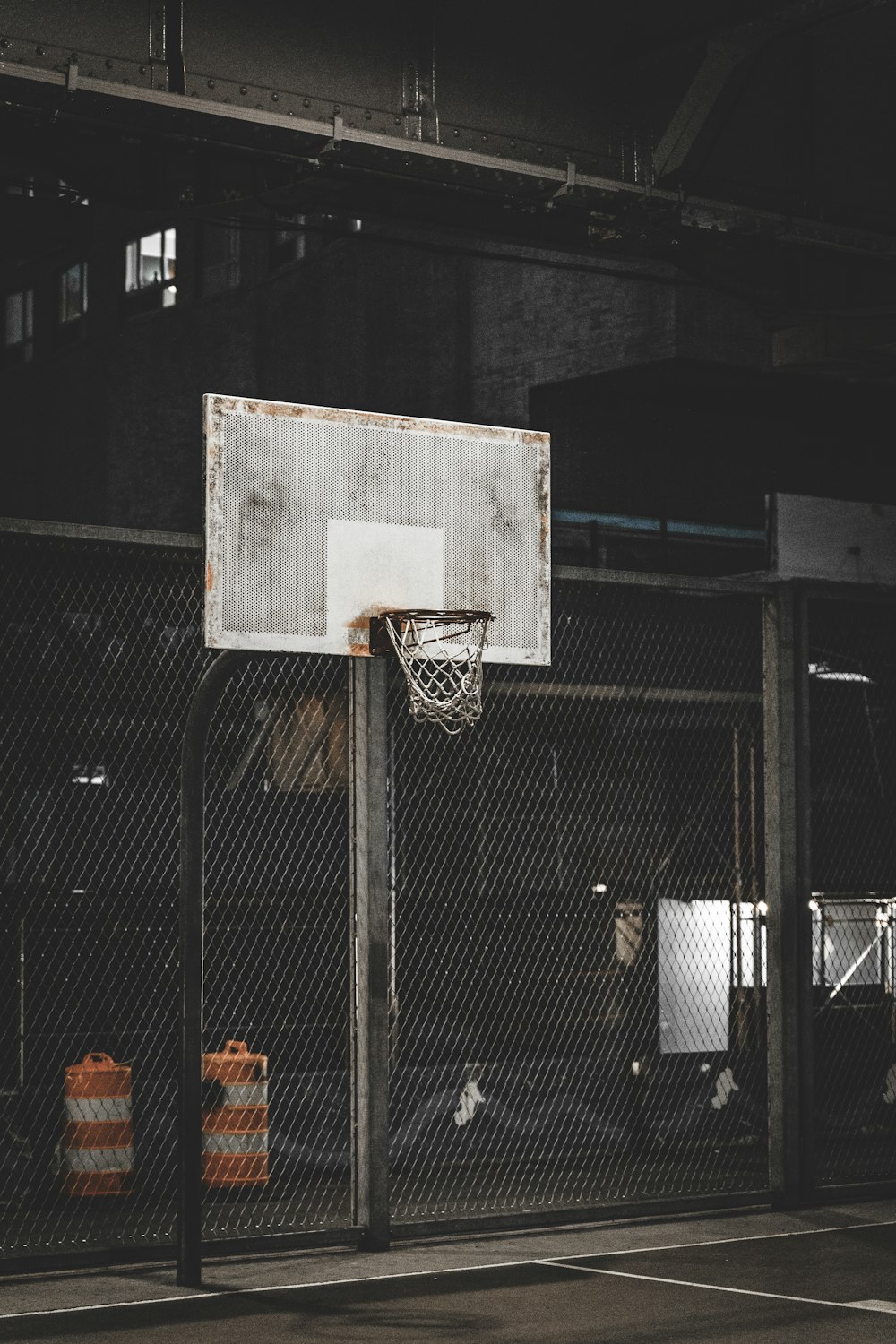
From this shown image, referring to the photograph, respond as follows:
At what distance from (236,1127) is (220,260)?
18664 mm

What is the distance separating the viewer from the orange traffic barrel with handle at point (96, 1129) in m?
9.85

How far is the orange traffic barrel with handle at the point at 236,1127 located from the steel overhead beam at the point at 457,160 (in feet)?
15.6

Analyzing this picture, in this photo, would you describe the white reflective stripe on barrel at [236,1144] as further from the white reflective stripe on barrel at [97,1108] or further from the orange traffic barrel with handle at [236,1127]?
the white reflective stripe on barrel at [97,1108]

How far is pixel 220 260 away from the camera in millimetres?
26688

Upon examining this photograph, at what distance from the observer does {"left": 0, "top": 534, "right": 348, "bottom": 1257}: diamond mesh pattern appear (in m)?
9.86

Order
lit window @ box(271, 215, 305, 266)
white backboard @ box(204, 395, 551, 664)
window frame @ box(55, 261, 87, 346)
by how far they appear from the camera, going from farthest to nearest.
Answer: window frame @ box(55, 261, 87, 346) → lit window @ box(271, 215, 305, 266) → white backboard @ box(204, 395, 551, 664)

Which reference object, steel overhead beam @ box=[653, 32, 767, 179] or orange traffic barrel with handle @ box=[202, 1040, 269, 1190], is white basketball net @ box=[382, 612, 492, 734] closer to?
orange traffic barrel with handle @ box=[202, 1040, 269, 1190]

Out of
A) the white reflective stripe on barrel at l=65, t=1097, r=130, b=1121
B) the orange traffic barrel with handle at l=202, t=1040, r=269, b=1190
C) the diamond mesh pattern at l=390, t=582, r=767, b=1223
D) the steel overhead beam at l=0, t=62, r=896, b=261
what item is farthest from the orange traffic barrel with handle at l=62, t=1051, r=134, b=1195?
the steel overhead beam at l=0, t=62, r=896, b=261

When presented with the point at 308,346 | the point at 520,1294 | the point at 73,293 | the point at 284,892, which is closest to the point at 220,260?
the point at 308,346

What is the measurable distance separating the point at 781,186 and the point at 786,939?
450 cm

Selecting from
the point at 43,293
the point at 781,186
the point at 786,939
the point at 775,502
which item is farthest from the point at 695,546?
the point at 43,293

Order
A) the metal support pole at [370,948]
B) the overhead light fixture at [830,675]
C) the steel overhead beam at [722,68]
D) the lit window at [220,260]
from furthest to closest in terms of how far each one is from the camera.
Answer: the lit window at [220,260] < the overhead light fixture at [830,675] < the steel overhead beam at [722,68] < the metal support pole at [370,948]

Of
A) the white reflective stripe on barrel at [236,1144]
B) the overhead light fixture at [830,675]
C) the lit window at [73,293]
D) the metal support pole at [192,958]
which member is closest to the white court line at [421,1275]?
the metal support pole at [192,958]

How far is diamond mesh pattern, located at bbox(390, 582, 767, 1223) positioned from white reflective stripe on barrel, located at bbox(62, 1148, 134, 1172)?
1.46 meters
